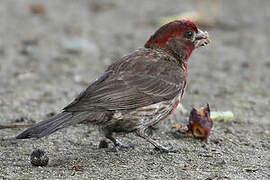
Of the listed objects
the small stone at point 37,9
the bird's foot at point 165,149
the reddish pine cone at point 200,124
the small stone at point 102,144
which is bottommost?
the small stone at point 102,144

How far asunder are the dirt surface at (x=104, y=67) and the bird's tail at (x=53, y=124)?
296mm

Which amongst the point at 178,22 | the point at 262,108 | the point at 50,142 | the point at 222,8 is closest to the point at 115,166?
the point at 50,142

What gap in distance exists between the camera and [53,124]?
191 inches

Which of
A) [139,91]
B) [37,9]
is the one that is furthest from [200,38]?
[37,9]

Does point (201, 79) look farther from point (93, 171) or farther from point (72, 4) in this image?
point (72, 4)

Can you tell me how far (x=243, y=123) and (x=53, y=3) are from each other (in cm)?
659

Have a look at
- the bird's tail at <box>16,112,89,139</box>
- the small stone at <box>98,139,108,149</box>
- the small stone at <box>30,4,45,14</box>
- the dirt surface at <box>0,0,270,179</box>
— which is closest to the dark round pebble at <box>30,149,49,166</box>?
the dirt surface at <box>0,0,270,179</box>

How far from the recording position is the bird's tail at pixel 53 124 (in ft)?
15.5

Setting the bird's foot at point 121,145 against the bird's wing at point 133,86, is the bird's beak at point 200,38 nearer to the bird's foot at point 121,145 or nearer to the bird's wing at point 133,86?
the bird's wing at point 133,86

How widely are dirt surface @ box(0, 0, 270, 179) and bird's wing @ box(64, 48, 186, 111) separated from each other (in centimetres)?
47

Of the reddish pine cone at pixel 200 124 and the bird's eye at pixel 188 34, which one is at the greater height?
the bird's eye at pixel 188 34

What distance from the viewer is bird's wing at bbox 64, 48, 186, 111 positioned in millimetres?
5172

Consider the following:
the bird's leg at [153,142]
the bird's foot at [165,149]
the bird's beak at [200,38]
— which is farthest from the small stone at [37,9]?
the bird's foot at [165,149]

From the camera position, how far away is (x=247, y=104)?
7.12 m
